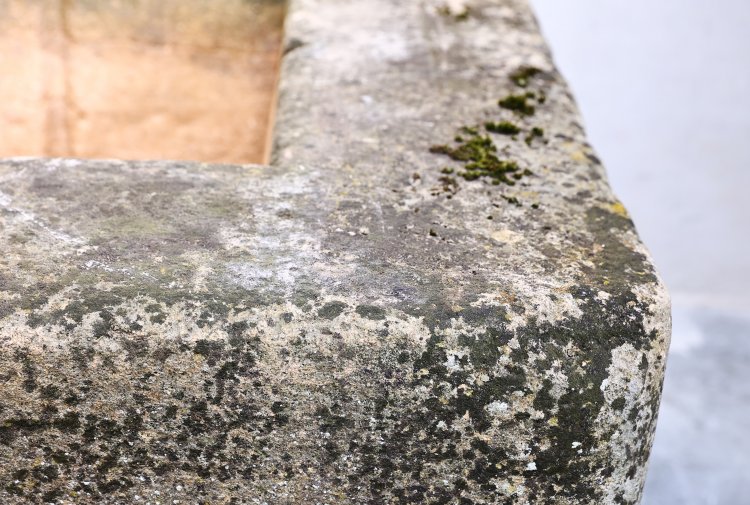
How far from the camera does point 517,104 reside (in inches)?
58.4

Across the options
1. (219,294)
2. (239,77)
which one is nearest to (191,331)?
(219,294)

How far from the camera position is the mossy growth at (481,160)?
127 centimetres

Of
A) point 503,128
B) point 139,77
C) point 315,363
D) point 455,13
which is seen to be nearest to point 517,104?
point 503,128

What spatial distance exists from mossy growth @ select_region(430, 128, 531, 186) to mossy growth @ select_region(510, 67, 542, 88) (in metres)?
0.24

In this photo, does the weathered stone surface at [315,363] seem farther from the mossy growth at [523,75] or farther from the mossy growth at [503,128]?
the mossy growth at [523,75]

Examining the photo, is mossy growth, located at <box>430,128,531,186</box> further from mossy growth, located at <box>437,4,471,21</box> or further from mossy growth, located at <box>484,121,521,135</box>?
mossy growth, located at <box>437,4,471,21</box>

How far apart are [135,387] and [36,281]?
0.17 m

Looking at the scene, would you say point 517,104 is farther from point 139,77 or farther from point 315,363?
point 139,77

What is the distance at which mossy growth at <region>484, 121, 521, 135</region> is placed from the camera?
1.40 m

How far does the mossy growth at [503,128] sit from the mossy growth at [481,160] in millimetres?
33

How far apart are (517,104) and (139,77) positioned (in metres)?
1.28

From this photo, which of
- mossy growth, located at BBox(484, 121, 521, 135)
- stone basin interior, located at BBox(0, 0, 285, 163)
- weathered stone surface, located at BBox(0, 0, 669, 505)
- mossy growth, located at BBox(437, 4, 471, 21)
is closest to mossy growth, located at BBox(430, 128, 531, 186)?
mossy growth, located at BBox(484, 121, 521, 135)

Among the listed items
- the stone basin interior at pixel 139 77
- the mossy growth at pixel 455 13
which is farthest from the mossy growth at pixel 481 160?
the stone basin interior at pixel 139 77

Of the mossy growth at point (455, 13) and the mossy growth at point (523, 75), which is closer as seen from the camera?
the mossy growth at point (523, 75)
